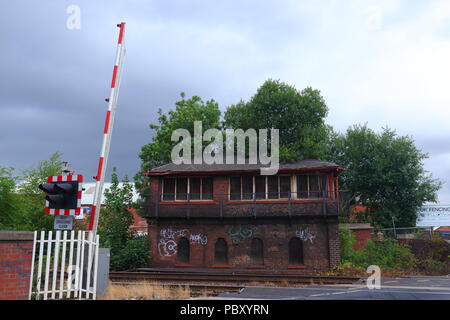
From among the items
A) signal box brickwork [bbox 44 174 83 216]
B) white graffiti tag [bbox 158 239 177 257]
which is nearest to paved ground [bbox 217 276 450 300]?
signal box brickwork [bbox 44 174 83 216]

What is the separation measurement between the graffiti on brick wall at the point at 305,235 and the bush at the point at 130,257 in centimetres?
913

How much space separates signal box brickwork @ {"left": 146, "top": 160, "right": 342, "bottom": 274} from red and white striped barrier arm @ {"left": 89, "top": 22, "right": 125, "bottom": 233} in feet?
42.4

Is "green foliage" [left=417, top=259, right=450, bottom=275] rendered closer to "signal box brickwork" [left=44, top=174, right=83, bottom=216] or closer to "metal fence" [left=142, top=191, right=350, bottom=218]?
"metal fence" [left=142, top=191, right=350, bottom=218]

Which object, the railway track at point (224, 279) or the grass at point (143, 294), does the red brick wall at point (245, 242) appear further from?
the grass at point (143, 294)

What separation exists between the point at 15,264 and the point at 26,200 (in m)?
14.1

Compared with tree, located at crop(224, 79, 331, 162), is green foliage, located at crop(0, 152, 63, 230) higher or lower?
lower

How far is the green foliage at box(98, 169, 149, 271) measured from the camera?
20.7m

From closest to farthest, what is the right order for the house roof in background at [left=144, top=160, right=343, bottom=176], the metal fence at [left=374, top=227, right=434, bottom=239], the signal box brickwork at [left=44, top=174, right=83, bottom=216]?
the signal box brickwork at [left=44, top=174, right=83, bottom=216] < the house roof in background at [left=144, top=160, right=343, bottom=176] < the metal fence at [left=374, top=227, right=434, bottom=239]

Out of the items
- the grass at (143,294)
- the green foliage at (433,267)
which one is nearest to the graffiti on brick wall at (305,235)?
the green foliage at (433,267)

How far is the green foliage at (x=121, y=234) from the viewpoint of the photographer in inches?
815

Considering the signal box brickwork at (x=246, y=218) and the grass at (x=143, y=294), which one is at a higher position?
the signal box brickwork at (x=246, y=218)
